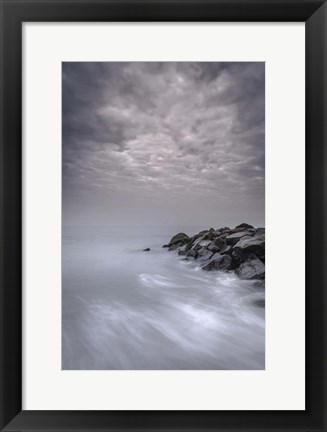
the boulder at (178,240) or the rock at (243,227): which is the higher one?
the rock at (243,227)

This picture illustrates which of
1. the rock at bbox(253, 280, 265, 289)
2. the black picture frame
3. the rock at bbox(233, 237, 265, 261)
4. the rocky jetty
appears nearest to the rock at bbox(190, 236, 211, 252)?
the rocky jetty

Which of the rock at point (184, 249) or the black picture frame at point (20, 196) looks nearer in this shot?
the black picture frame at point (20, 196)

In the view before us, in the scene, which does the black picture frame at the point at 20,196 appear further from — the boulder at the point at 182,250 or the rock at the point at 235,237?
the boulder at the point at 182,250

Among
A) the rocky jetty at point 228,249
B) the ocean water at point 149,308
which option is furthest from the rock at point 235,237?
the ocean water at point 149,308

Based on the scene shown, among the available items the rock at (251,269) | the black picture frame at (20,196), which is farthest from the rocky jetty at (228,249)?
the black picture frame at (20,196)

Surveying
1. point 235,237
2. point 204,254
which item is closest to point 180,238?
point 204,254

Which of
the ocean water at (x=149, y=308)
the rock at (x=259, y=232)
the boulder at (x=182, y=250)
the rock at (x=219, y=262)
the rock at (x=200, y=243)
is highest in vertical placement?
the rock at (x=259, y=232)

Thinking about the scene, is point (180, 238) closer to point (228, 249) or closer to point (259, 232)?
point (228, 249)

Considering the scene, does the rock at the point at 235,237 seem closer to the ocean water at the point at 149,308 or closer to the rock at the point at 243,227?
the rock at the point at 243,227
